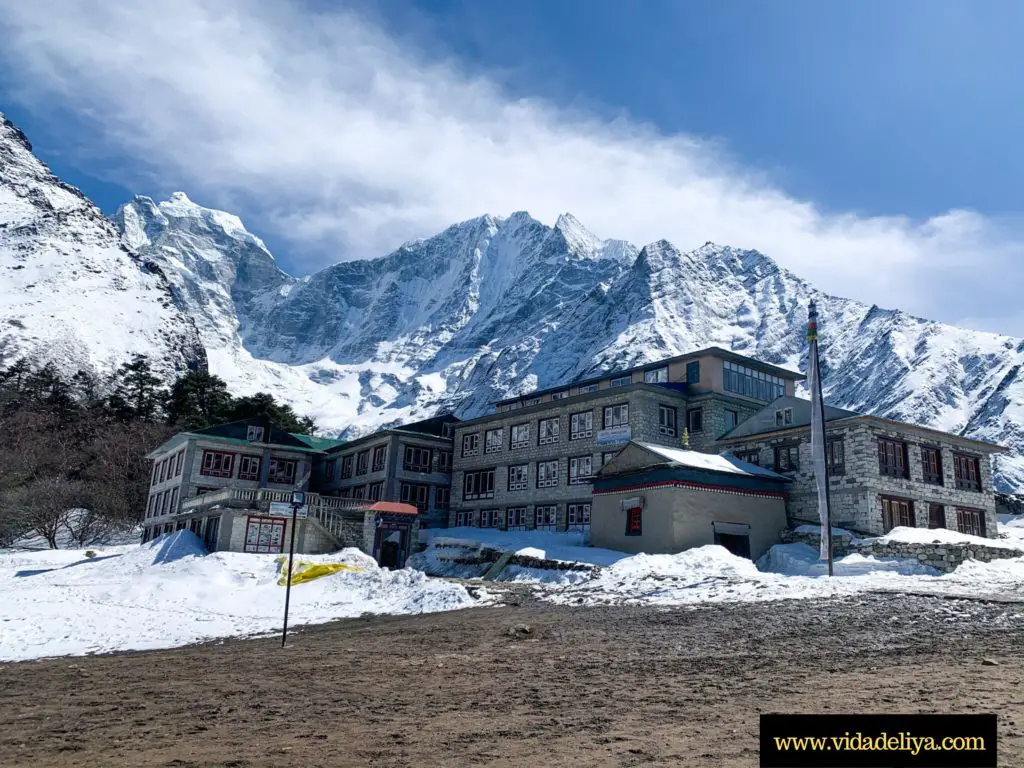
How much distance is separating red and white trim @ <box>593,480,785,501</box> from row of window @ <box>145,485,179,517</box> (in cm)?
3334

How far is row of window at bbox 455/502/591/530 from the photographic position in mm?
49219

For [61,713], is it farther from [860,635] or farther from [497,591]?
[497,591]

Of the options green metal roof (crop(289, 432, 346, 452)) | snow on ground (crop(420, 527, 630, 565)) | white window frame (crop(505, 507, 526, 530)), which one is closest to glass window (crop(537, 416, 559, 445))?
white window frame (crop(505, 507, 526, 530))

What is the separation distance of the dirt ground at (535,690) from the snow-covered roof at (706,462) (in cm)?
1657

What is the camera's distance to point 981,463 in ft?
144

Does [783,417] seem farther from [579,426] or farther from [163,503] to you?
[163,503]

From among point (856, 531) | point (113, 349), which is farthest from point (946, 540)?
point (113, 349)

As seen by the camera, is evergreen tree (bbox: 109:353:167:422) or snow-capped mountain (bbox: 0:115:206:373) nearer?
evergreen tree (bbox: 109:353:167:422)

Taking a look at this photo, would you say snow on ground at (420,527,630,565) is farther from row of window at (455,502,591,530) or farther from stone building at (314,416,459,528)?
stone building at (314,416,459,528)

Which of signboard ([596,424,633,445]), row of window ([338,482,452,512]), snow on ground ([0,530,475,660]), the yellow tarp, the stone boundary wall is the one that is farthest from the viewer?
row of window ([338,482,452,512])

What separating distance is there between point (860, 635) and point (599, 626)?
231 inches

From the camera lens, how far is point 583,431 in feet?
167

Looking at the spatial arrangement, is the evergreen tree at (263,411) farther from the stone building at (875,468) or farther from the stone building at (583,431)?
the stone building at (875,468)

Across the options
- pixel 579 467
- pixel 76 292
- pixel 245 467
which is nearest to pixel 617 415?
pixel 579 467
